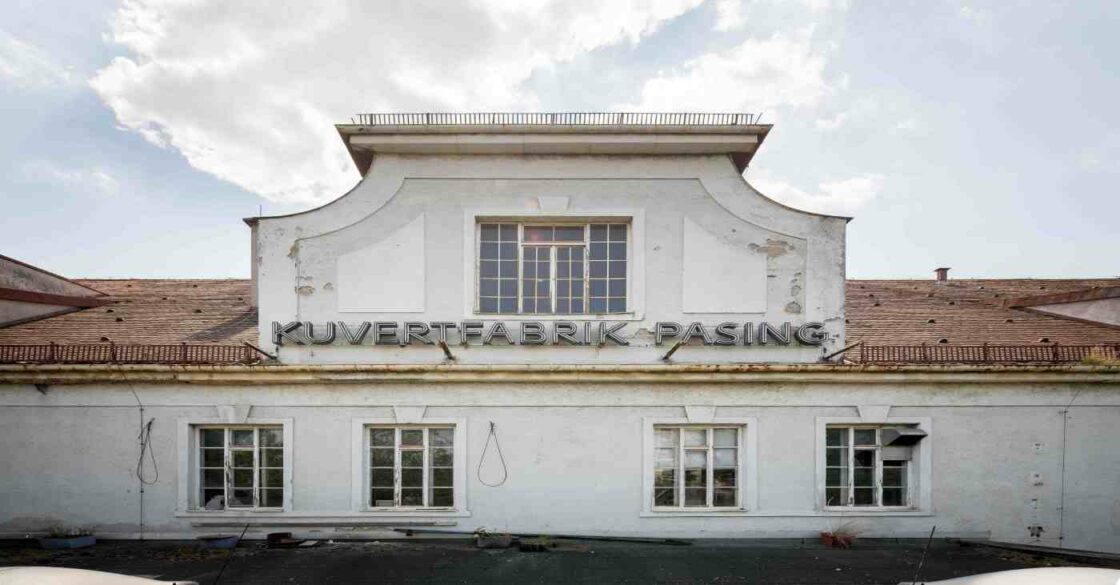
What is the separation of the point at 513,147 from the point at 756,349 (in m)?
5.42

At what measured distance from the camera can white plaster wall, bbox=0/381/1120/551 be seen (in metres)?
8.65

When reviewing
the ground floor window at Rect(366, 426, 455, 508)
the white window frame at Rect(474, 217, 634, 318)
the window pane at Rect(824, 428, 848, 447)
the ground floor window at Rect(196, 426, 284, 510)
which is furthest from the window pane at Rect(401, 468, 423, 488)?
the window pane at Rect(824, 428, 848, 447)

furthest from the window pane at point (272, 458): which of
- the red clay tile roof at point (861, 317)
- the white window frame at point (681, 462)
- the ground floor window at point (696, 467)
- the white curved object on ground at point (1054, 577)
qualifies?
the white curved object on ground at point (1054, 577)

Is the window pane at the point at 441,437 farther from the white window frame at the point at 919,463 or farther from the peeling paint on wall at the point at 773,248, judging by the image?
the white window frame at the point at 919,463

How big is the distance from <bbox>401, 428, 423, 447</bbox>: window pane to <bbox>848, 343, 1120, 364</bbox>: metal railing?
297 inches

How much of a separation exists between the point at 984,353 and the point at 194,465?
1348cm

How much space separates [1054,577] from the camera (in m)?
3.29

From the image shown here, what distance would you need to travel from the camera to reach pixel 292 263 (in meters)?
8.84

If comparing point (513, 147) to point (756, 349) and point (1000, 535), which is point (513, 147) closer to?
point (756, 349)

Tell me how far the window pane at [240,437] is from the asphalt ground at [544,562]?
1624 millimetres

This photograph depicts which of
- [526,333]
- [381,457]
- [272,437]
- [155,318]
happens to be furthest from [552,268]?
[155,318]

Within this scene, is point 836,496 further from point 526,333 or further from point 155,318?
point 155,318

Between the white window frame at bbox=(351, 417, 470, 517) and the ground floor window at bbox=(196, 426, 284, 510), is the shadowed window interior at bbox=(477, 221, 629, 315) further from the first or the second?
the ground floor window at bbox=(196, 426, 284, 510)

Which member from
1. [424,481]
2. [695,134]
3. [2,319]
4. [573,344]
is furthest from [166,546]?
[695,134]
